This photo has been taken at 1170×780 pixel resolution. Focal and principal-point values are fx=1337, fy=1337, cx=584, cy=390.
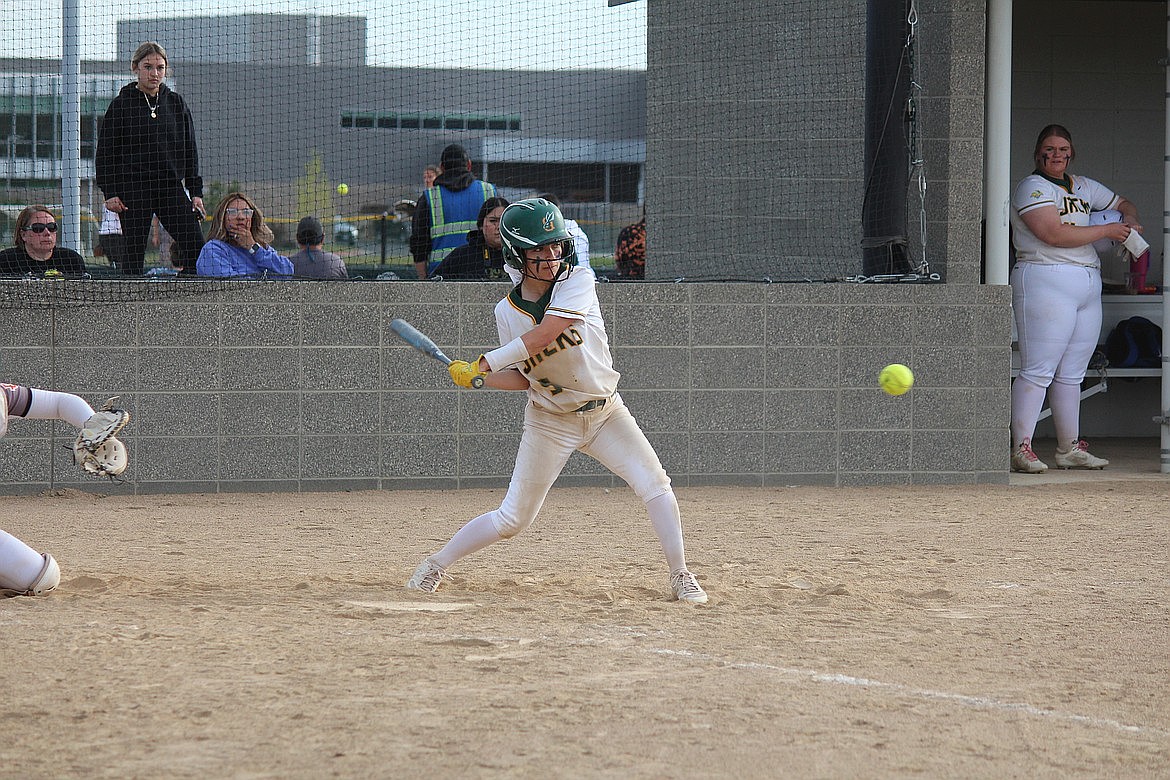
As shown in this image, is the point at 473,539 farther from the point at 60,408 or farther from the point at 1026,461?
the point at 1026,461

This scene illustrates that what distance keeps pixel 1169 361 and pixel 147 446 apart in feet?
23.7

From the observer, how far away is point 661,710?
13.0 ft

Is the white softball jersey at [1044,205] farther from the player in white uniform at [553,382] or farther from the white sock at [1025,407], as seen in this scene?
the player in white uniform at [553,382]

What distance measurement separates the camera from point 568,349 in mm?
Answer: 5359

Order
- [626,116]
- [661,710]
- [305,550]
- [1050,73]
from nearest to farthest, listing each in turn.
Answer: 1. [661,710]
2. [305,550]
3. [1050,73]
4. [626,116]

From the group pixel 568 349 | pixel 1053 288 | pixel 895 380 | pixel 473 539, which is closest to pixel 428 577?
pixel 473 539

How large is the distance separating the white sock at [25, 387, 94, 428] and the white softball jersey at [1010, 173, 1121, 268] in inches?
276

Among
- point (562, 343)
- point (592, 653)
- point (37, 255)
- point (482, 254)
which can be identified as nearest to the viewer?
point (592, 653)

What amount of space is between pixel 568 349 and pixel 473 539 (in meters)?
0.91

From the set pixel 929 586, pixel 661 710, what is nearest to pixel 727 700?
pixel 661 710

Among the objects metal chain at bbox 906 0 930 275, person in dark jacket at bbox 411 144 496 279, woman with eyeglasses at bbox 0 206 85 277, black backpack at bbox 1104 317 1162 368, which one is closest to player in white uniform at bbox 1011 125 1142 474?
metal chain at bbox 906 0 930 275

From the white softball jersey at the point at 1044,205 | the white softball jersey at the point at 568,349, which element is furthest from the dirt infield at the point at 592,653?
the white softball jersey at the point at 1044,205

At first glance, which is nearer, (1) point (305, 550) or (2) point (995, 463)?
(1) point (305, 550)

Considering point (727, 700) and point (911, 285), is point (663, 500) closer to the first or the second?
point (727, 700)
